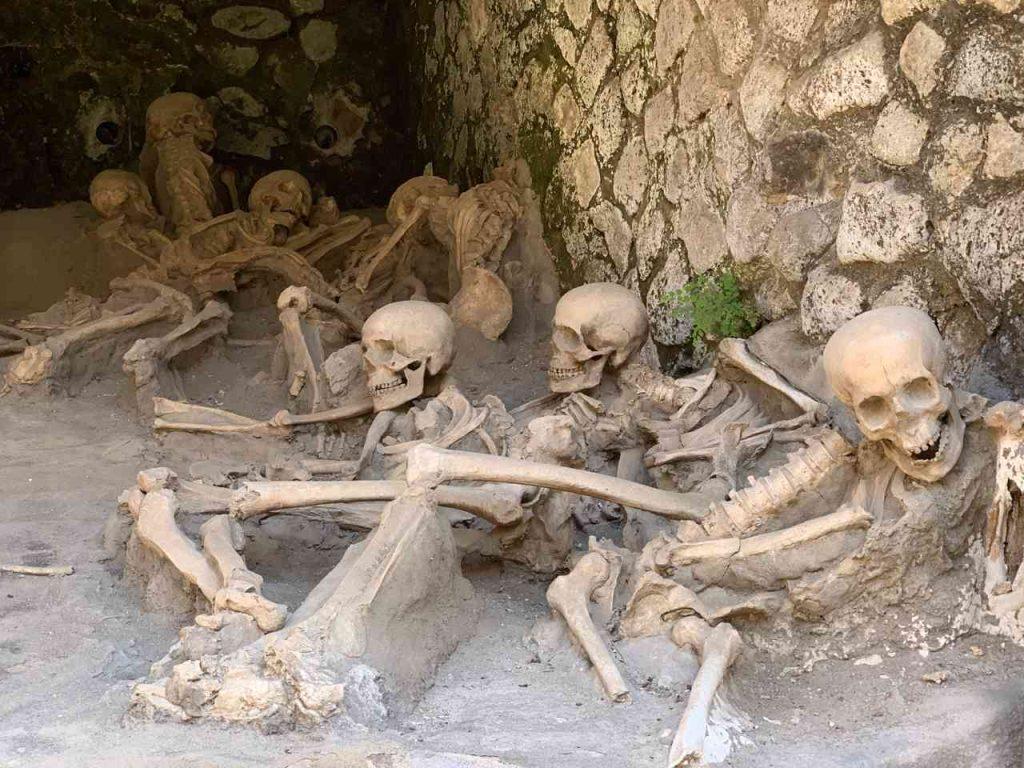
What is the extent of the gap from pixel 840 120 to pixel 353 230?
11.4 ft

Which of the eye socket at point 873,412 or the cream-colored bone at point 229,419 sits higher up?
the eye socket at point 873,412

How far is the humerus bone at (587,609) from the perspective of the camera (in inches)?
149

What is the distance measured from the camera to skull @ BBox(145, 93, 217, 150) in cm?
802

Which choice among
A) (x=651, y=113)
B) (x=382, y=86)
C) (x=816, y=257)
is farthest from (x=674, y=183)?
(x=382, y=86)

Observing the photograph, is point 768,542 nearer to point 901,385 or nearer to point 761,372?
point 901,385

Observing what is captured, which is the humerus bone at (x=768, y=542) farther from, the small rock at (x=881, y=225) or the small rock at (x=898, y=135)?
the small rock at (x=898, y=135)

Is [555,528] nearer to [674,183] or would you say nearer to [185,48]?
[674,183]

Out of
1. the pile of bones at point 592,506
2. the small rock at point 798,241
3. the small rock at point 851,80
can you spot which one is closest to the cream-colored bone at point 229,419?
the pile of bones at point 592,506

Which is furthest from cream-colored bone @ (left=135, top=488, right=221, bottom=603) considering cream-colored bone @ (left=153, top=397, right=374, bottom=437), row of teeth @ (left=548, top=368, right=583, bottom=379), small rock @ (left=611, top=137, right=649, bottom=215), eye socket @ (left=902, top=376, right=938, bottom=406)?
small rock @ (left=611, top=137, right=649, bottom=215)

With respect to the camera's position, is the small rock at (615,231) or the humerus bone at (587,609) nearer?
the humerus bone at (587,609)

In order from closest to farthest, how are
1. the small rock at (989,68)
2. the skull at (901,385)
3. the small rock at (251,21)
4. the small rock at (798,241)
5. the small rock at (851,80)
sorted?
the skull at (901,385), the small rock at (989,68), the small rock at (851,80), the small rock at (798,241), the small rock at (251,21)

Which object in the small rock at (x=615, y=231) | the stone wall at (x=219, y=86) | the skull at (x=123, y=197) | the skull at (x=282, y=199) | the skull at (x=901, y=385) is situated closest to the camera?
the skull at (x=901, y=385)

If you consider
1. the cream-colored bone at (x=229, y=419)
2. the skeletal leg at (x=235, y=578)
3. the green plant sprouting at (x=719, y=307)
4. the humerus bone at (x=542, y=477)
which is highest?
the green plant sprouting at (x=719, y=307)

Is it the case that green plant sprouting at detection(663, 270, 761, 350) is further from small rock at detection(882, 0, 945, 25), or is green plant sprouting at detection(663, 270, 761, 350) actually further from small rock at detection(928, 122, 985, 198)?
small rock at detection(882, 0, 945, 25)
